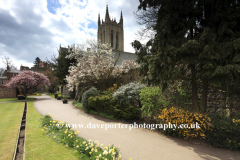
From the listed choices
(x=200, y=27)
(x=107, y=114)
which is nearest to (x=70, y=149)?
(x=107, y=114)

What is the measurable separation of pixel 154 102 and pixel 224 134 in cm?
293

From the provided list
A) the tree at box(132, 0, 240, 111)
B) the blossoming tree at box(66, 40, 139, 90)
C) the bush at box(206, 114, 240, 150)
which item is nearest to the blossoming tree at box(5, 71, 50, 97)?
the blossoming tree at box(66, 40, 139, 90)

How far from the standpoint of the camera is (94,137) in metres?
5.54

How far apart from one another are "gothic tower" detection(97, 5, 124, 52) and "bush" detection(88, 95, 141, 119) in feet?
123

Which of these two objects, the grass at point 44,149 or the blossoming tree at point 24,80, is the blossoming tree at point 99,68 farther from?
the blossoming tree at point 24,80

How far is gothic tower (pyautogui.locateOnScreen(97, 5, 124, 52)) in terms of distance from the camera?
1774 inches

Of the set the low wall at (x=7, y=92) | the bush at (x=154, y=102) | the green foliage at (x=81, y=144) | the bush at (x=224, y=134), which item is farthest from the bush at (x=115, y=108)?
the low wall at (x=7, y=92)

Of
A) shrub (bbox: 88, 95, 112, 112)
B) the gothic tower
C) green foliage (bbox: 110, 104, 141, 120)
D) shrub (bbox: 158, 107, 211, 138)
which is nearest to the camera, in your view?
shrub (bbox: 158, 107, 211, 138)

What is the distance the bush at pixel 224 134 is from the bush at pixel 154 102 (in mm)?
2054

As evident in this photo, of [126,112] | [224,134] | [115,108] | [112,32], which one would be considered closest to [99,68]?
[115,108]

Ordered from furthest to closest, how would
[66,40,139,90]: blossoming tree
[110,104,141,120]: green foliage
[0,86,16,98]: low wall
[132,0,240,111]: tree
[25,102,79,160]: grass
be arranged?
1. [0,86,16,98]: low wall
2. [66,40,139,90]: blossoming tree
3. [110,104,141,120]: green foliage
4. [132,0,240,111]: tree
5. [25,102,79,160]: grass

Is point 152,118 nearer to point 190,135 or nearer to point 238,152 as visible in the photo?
point 190,135

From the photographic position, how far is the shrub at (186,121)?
486 centimetres

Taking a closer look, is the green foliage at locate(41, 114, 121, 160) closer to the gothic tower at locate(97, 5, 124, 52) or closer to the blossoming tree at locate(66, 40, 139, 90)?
the blossoming tree at locate(66, 40, 139, 90)
